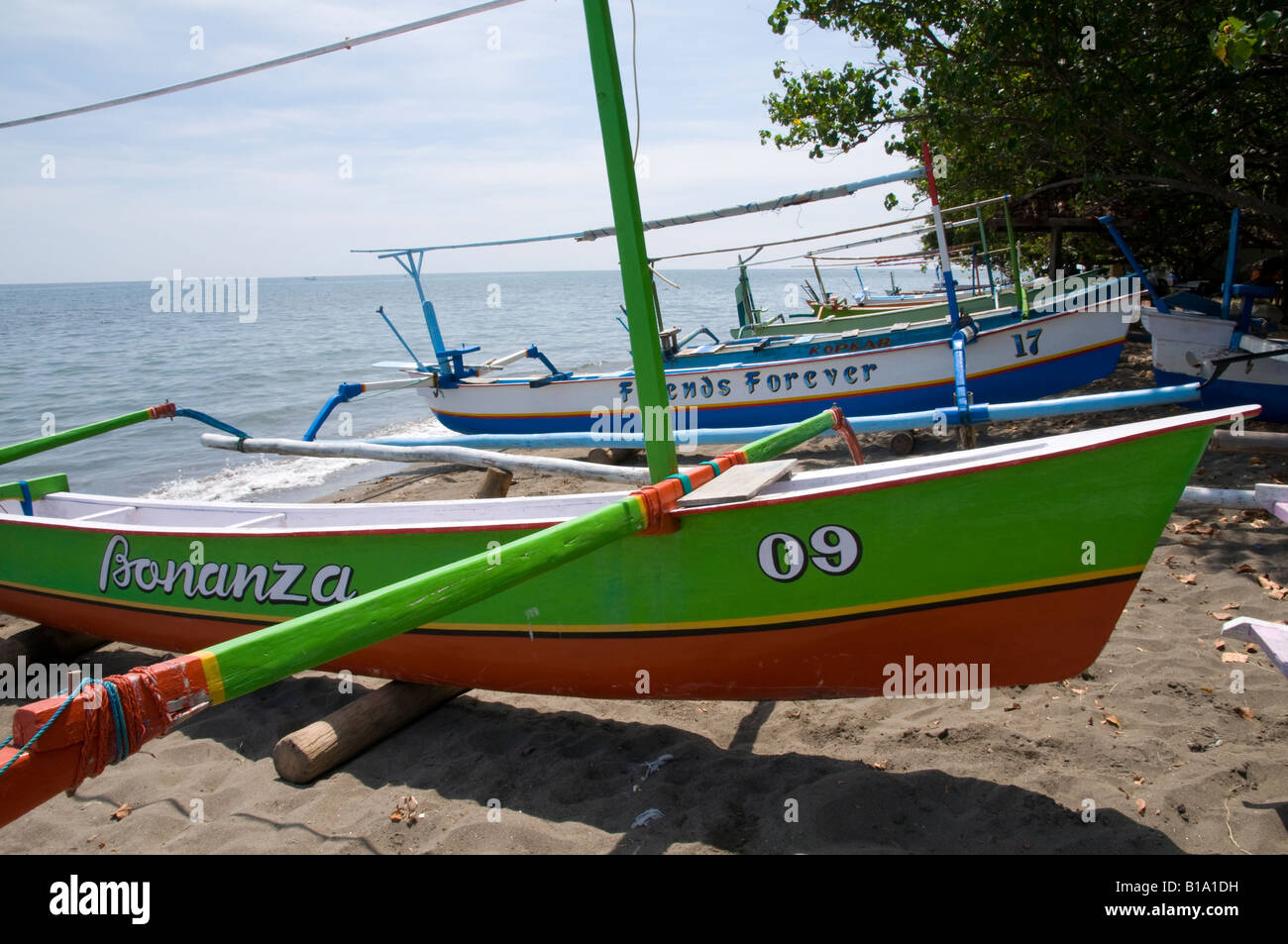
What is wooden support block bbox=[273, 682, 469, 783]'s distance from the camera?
12.2 feet

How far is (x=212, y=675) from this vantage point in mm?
1969

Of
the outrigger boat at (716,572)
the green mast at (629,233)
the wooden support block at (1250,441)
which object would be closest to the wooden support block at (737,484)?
the outrigger boat at (716,572)

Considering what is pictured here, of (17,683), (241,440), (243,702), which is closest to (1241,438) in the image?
(243,702)

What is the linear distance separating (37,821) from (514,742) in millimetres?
2121

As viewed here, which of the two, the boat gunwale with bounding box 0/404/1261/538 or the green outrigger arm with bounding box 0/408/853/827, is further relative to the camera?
the boat gunwale with bounding box 0/404/1261/538

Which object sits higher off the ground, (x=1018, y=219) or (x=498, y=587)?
(x=1018, y=219)

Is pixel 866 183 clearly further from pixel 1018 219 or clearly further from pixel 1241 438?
pixel 1018 219

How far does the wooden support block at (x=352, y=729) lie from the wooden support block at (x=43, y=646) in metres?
2.66

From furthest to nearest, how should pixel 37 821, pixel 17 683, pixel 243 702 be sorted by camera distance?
pixel 17 683 → pixel 243 702 → pixel 37 821

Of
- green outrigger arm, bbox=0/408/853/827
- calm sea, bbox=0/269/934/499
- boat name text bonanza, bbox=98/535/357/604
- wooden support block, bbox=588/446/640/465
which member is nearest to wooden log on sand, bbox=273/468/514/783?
boat name text bonanza, bbox=98/535/357/604

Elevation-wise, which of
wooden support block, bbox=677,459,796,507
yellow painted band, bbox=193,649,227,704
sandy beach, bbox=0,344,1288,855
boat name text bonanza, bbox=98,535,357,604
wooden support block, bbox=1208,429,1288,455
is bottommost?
sandy beach, bbox=0,344,1288,855

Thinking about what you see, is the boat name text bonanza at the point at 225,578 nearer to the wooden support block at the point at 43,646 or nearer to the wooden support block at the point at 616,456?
the wooden support block at the point at 43,646

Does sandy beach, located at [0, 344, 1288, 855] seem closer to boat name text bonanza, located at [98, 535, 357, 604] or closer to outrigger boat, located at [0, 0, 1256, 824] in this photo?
outrigger boat, located at [0, 0, 1256, 824]

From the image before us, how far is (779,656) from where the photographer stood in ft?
11.3
